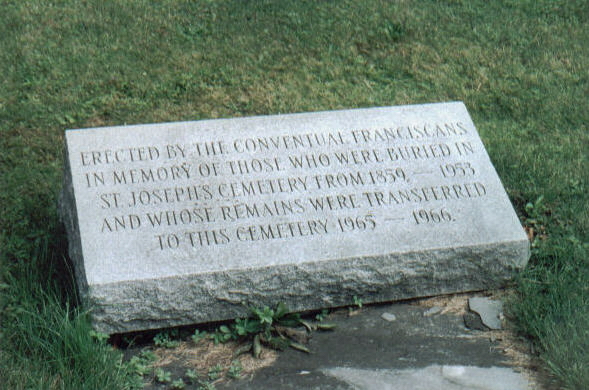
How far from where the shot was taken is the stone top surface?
12.4 feet

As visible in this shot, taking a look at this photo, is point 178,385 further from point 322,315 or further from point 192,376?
point 322,315

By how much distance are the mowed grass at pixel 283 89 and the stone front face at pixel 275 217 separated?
0.29 meters

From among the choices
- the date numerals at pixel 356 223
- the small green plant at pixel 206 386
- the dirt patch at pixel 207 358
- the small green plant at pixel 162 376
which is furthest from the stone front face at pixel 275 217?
the small green plant at pixel 206 386

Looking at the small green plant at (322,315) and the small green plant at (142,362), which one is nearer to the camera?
the small green plant at (142,362)

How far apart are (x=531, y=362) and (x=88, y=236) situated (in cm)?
203

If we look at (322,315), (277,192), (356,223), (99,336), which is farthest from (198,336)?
(356,223)

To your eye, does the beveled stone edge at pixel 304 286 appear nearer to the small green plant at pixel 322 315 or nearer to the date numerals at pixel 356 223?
the small green plant at pixel 322 315

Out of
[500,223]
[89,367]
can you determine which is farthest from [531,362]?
[89,367]

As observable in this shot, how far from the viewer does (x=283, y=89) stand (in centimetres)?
594

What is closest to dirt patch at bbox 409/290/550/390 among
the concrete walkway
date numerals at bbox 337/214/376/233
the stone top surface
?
the concrete walkway

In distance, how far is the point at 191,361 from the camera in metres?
3.75

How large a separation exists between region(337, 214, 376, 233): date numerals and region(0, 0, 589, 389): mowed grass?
2.58 ft

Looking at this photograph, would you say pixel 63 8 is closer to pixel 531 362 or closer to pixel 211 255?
pixel 211 255

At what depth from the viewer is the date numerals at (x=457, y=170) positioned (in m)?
4.27
